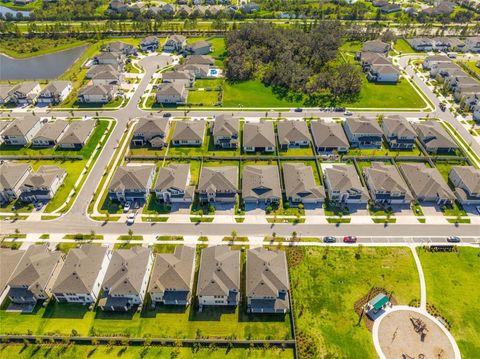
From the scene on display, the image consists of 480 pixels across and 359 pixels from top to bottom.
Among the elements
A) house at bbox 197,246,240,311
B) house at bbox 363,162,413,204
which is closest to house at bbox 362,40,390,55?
house at bbox 363,162,413,204

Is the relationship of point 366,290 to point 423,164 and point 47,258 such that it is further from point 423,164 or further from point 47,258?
point 47,258

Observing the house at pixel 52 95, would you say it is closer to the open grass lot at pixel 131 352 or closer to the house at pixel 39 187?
the house at pixel 39 187

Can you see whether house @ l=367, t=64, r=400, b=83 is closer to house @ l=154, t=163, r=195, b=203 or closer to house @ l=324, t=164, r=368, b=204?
house @ l=324, t=164, r=368, b=204

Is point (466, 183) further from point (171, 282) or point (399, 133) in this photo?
point (171, 282)

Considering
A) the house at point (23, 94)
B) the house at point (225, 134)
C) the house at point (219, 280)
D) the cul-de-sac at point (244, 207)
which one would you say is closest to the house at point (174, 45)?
the cul-de-sac at point (244, 207)

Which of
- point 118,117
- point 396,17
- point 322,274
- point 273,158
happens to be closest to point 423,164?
point 273,158
